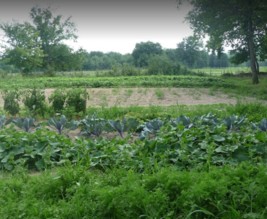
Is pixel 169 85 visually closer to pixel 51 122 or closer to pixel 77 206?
pixel 51 122

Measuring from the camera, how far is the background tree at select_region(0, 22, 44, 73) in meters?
33.8

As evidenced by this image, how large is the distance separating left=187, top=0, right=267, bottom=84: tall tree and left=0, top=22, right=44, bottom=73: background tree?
1932 cm

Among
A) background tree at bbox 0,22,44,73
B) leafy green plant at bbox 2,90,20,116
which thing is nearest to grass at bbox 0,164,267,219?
leafy green plant at bbox 2,90,20,116

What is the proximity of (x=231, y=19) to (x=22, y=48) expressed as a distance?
22.8 meters

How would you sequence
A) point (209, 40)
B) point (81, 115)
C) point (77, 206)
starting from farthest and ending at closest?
point (209, 40)
point (81, 115)
point (77, 206)

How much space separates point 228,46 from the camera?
24.3m

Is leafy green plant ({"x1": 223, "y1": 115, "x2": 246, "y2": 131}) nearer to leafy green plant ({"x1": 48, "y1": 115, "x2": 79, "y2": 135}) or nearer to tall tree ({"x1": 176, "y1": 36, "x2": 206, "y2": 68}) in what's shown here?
leafy green plant ({"x1": 48, "y1": 115, "x2": 79, "y2": 135})

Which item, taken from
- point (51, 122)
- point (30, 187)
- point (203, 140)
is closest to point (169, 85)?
point (51, 122)

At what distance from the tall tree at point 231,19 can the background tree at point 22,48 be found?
1932 cm

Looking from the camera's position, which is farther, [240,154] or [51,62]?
[51,62]

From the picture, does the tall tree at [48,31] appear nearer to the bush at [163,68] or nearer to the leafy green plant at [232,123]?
the bush at [163,68]

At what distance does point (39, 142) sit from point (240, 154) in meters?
2.29

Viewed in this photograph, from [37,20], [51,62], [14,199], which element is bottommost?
[14,199]

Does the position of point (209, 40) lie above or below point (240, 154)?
above
